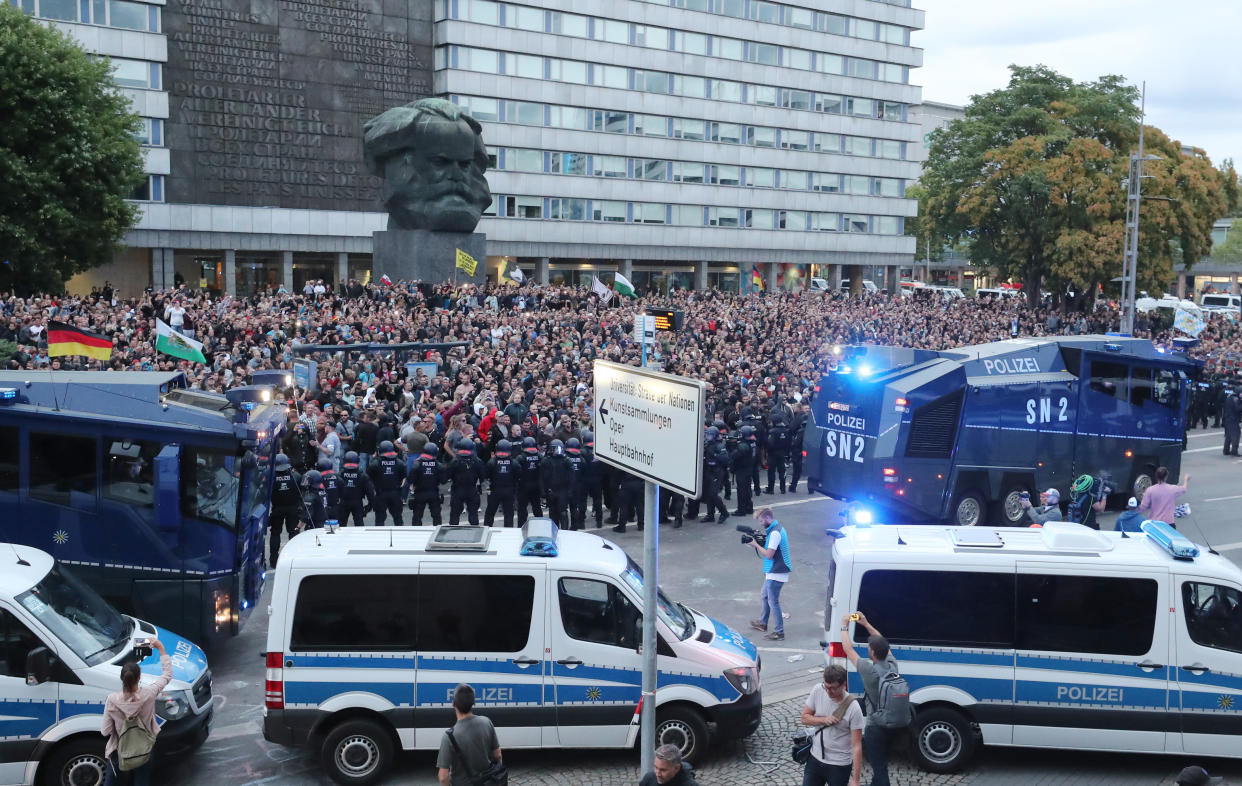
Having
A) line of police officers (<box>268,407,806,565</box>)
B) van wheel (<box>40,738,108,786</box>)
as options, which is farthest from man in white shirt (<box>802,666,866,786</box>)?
line of police officers (<box>268,407,806,565</box>)

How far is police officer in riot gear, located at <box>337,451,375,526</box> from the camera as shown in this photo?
1571 cm

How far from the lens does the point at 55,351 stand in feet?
55.2

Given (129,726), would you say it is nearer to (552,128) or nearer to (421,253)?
(421,253)

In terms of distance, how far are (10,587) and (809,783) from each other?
6041mm

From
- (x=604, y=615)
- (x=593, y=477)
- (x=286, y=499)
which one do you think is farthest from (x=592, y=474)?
(x=604, y=615)

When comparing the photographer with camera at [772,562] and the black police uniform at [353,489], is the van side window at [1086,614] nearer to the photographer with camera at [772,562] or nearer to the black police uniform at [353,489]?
the photographer with camera at [772,562]

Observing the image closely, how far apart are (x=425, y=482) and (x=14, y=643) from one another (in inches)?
328

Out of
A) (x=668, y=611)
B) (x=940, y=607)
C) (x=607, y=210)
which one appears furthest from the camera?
(x=607, y=210)

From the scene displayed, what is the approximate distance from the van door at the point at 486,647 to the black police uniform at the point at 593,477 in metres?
8.41

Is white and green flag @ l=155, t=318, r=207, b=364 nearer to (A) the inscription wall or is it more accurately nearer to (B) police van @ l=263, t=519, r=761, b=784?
(B) police van @ l=263, t=519, r=761, b=784

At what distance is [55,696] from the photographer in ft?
27.2

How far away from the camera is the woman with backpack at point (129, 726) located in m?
7.72

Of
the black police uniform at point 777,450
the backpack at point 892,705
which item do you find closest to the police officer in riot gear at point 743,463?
the black police uniform at point 777,450

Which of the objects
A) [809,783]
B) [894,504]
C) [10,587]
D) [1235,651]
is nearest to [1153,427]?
[894,504]
